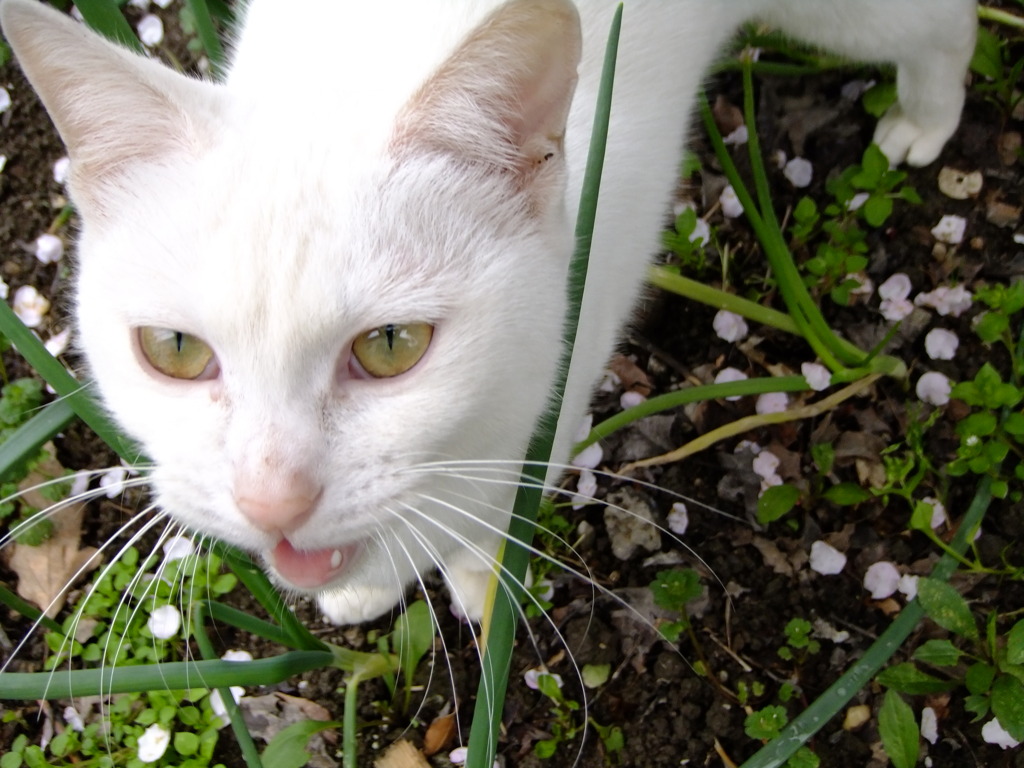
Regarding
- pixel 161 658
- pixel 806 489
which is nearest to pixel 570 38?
pixel 806 489

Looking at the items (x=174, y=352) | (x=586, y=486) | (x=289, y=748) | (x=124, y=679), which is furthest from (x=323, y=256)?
(x=586, y=486)

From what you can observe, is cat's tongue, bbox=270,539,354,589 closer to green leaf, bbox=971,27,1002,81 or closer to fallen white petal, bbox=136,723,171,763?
fallen white petal, bbox=136,723,171,763

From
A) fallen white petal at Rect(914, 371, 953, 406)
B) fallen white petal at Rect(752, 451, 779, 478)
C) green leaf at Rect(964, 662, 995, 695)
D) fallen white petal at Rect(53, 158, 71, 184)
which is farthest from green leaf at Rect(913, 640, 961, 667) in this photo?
fallen white petal at Rect(53, 158, 71, 184)

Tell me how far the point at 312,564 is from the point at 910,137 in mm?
1611

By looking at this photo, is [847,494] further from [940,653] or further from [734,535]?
[940,653]

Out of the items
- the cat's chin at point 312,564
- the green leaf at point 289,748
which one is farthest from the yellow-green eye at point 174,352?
the green leaf at point 289,748

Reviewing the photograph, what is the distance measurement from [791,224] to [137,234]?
57.7 inches

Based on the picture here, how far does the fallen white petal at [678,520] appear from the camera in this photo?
66.5 inches

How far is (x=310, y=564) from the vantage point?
0.96 metres

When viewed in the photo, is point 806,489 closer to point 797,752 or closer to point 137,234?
point 797,752

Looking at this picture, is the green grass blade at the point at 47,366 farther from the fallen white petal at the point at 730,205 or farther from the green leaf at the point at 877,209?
the green leaf at the point at 877,209

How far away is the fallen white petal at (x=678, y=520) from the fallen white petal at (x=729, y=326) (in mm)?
386

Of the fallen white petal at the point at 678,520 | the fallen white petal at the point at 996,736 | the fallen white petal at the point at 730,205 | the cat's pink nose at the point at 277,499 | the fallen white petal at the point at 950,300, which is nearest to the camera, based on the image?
the cat's pink nose at the point at 277,499

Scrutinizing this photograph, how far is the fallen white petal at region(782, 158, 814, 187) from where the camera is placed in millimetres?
1913
